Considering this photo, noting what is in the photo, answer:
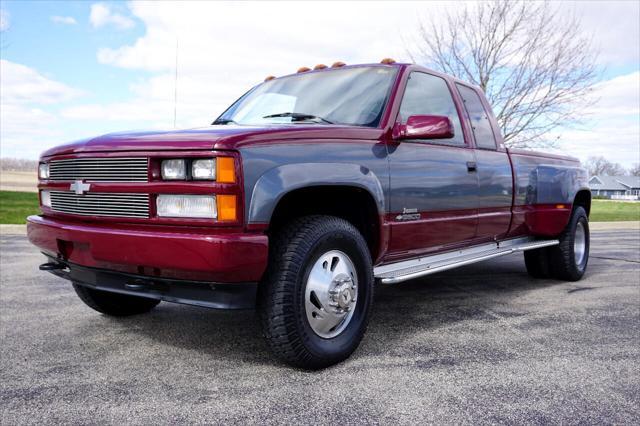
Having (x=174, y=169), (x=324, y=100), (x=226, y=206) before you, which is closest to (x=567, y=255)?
(x=324, y=100)

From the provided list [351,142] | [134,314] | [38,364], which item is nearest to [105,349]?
[38,364]

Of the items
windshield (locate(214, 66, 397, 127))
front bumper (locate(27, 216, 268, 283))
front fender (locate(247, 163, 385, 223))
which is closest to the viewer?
front bumper (locate(27, 216, 268, 283))

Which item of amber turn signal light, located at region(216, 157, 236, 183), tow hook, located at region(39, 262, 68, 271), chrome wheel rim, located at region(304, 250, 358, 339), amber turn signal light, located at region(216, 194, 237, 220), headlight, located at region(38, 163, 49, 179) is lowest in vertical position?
chrome wheel rim, located at region(304, 250, 358, 339)

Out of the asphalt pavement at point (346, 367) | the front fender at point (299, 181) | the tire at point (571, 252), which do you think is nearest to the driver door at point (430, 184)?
the front fender at point (299, 181)

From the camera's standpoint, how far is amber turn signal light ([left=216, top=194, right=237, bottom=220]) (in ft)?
8.66

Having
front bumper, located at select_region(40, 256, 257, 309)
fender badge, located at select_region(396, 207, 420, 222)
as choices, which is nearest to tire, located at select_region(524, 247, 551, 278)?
fender badge, located at select_region(396, 207, 420, 222)

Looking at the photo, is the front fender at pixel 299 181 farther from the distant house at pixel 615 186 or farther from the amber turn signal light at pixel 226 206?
the distant house at pixel 615 186

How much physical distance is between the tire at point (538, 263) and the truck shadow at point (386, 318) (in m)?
0.12

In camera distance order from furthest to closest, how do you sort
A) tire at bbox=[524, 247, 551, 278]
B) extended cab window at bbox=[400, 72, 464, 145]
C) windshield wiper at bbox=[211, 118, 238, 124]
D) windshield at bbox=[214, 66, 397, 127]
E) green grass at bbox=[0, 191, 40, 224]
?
green grass at bbox=[0, 191, 40, 224]
tire at bbox=[524, 247, 551, 278]
windshield wiper at bbox=[211, 118, 238, 124]
extended cab window at bbox=[400, 72, 464, 145]
windshield at bbox=[214, 66, 397, 127]

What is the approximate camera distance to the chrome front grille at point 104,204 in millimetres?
2840

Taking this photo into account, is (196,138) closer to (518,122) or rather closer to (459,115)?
(459,115)

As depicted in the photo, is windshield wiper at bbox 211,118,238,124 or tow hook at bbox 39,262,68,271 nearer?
tow hook at bbox 39,262,68,271

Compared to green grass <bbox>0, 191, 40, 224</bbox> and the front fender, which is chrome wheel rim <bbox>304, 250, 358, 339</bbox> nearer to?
the front fender

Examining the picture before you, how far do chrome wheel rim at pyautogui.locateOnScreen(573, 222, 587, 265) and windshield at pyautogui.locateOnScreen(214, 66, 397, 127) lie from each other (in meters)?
3.41
